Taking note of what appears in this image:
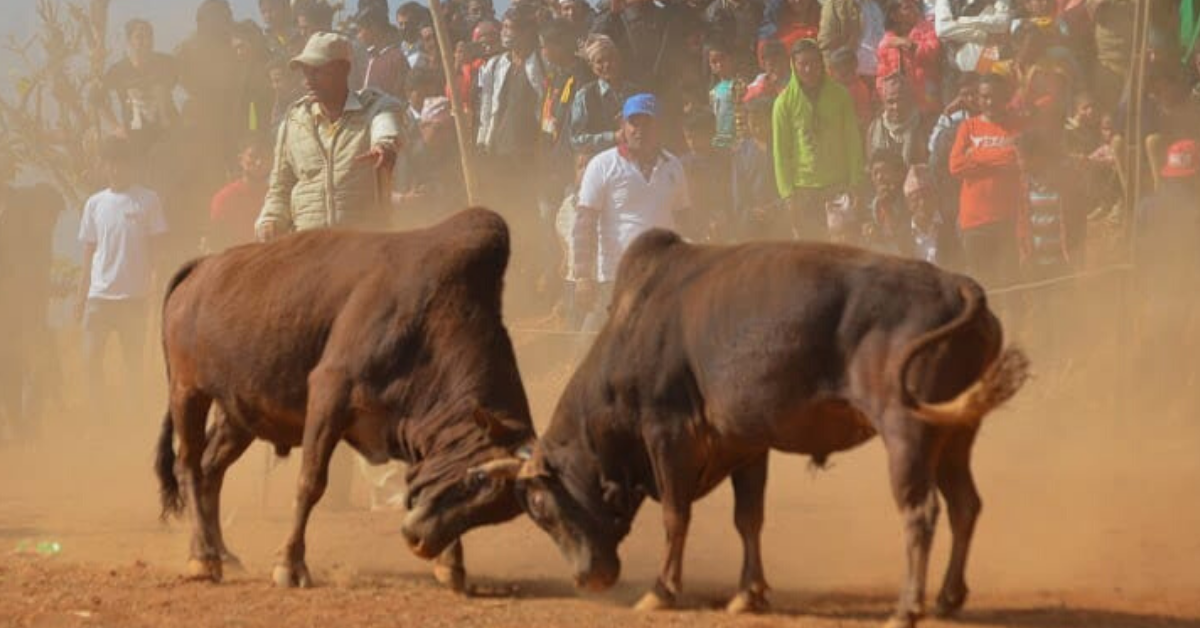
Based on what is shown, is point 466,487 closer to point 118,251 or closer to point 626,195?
point 626,195

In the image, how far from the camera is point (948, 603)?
392 inches

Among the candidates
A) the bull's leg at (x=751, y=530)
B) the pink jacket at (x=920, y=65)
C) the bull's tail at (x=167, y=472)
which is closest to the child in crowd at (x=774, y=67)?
the pink jacket at (x=920, y=65)

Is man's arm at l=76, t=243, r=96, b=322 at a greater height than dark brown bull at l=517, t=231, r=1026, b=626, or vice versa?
dark brown bull at l=517, t=231, r=1026, b=626

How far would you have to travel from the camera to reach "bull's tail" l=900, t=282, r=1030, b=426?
9.21 m

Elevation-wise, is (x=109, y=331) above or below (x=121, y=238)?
below

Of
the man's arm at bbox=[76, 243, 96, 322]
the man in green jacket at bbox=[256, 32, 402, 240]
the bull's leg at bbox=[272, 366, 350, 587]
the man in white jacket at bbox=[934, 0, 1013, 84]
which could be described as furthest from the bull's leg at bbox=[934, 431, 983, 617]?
the man's arm at bbox=[76, 243, 96, 322]

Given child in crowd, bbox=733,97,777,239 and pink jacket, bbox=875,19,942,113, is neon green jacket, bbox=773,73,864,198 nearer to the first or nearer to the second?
child in crowd, bbox=733,97,777,239

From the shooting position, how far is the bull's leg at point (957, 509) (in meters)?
9.95

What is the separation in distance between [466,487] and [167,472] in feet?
8.29

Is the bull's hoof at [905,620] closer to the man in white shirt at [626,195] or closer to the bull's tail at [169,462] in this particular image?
the bull's tail at [169,462]

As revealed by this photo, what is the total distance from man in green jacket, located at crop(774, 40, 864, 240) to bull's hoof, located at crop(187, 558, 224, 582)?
695 cm

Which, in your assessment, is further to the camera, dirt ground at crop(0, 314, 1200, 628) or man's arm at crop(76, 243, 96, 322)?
man's arm at crop(76, 243, 96, 322)

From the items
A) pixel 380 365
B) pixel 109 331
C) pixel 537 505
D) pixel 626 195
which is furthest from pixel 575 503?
pixel 109 331

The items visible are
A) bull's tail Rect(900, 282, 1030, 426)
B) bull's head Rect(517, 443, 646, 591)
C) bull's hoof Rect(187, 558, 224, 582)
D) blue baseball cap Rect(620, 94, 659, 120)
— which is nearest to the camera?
bull's tail Rect(900, 282, 1030, 426)
